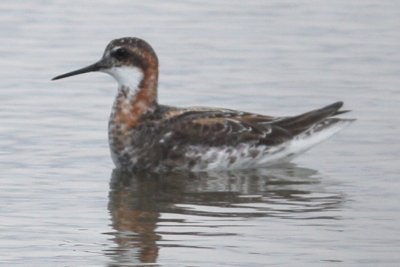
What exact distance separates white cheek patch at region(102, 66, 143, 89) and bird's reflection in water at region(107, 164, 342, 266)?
1138 millimetres

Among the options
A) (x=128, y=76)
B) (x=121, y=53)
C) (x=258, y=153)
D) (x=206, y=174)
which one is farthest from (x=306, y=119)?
(x=121, y=53)

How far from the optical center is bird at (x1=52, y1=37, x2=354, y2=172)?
59.8 feet

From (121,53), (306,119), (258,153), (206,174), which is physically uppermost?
(121,53)

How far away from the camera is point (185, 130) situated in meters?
18.3

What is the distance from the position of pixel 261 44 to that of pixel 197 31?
1.11 metres

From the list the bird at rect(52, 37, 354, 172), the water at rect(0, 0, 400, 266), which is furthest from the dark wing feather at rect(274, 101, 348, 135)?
the water at rect(0, 0, 400, 266)

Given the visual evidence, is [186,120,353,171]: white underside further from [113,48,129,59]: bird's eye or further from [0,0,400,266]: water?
[113,48,129,59]: bird's eye

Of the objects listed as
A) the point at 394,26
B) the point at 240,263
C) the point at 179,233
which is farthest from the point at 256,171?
the point at 394,26

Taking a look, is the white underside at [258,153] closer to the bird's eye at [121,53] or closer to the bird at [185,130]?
the bird at [185,130]

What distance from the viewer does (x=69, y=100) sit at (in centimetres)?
2047

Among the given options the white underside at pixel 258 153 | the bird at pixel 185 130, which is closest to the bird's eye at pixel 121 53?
the bird at pixel 185 130

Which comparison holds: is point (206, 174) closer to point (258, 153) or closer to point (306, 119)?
point (258, 153)

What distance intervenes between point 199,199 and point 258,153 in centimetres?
193

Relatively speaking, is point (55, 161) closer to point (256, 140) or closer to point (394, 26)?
point (256, 140)
